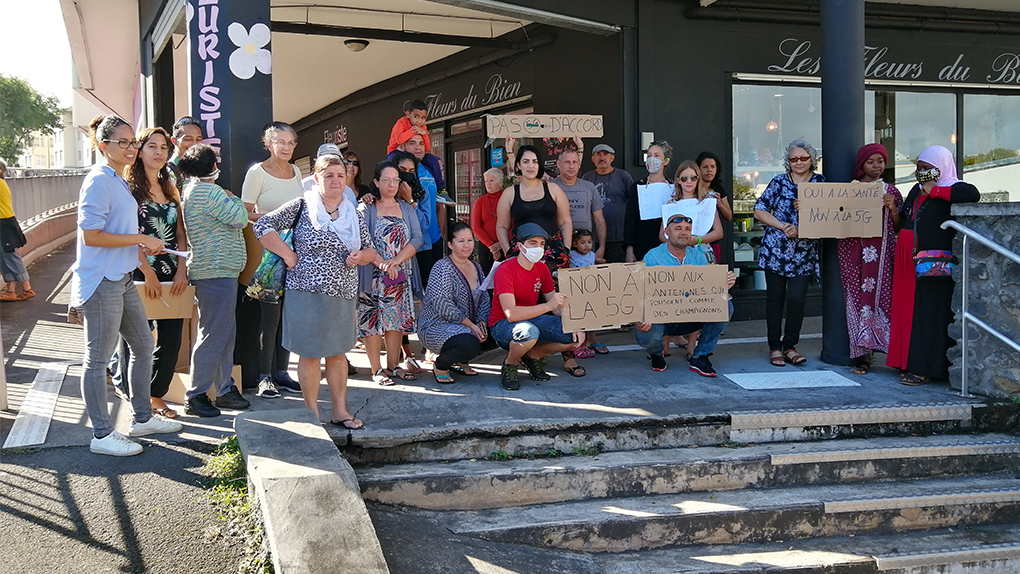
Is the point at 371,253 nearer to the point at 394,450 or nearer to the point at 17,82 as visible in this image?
the point at 394,450

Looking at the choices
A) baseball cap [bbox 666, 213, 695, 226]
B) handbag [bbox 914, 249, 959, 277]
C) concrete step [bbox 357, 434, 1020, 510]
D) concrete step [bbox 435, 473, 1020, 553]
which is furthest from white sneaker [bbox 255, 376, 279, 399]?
handbag [bbox 914, 249, 959, 277]

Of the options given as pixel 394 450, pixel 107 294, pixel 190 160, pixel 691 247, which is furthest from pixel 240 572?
pixel 691 247

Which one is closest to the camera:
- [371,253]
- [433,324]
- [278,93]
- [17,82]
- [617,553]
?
[617,553]

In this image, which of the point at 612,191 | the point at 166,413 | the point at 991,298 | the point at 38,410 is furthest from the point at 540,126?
the point at 38,410

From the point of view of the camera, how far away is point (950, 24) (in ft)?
31.1

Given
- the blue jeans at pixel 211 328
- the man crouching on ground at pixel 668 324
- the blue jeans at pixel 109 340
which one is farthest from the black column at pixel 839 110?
the blue jeans at pixel 109 340

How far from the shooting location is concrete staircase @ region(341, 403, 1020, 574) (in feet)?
13.5

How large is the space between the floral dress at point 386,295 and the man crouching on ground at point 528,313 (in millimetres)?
658

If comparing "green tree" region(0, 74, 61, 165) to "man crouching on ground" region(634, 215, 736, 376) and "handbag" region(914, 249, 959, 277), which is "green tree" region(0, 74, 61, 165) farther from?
"handbag" region(914, 249, 959, 277)

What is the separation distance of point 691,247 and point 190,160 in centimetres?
356

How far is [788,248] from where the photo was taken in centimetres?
631

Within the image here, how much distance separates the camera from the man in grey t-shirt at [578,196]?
662cm

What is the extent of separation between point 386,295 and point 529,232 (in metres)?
1.14

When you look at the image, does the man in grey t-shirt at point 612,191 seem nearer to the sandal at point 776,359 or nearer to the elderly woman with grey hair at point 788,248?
the elderly woman with grey hair at point 788,248
